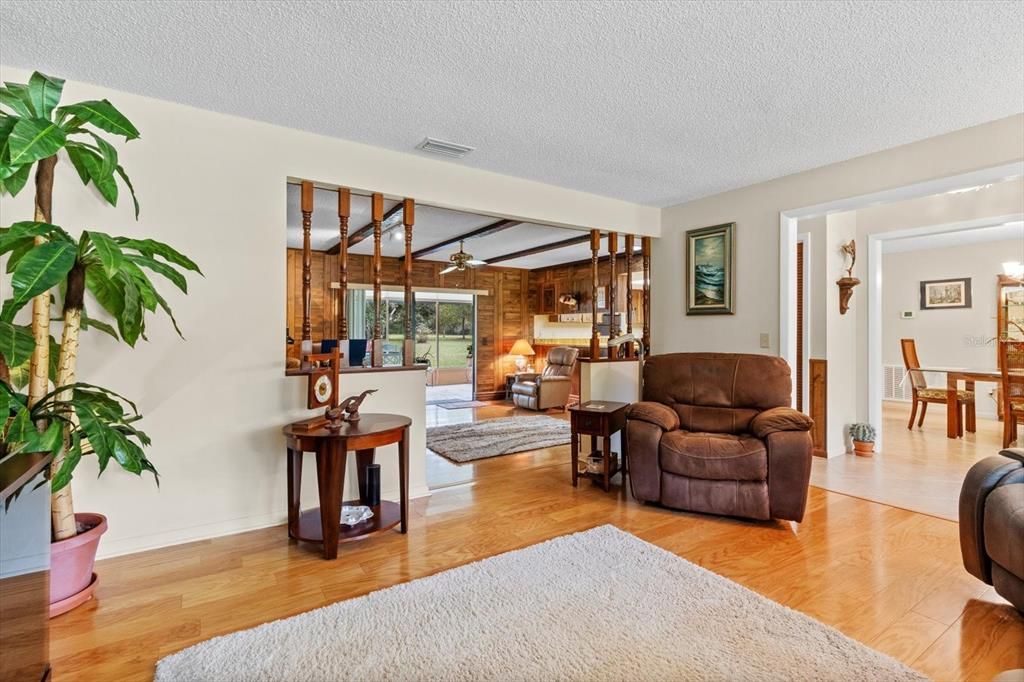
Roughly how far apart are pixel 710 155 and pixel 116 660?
417cm

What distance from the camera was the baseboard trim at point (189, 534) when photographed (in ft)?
8.59

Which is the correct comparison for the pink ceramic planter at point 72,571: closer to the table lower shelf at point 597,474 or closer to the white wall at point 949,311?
the table lower shelf at point 597,474

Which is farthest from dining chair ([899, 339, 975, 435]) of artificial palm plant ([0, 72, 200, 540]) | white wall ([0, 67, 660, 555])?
artificial palm plant ([0, 72, 200, 540])

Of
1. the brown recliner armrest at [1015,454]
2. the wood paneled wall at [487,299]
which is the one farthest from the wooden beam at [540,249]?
the brown recliner armrest at [1015,454]

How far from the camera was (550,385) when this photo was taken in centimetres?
763

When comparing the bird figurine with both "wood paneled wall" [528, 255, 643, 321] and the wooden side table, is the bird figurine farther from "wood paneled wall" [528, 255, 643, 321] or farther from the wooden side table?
"wood paneled wall" [528, 255, 643, 321]

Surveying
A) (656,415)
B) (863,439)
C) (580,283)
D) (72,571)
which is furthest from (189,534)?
(580,283)

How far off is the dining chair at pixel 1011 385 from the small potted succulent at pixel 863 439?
49.2 inches

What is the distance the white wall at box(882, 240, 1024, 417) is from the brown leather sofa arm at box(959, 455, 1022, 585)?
253 inches

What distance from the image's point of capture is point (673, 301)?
16.1 feet

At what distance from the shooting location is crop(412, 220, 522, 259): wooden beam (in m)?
5.23

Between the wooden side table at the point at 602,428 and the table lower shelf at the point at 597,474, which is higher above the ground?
the wooden side table at the point at 602,428

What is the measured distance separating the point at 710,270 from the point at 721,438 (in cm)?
191

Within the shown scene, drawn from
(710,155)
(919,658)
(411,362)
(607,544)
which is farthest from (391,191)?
(919,658)
